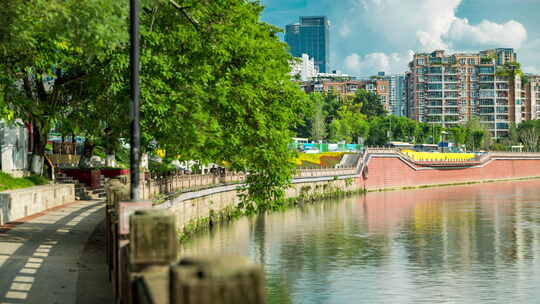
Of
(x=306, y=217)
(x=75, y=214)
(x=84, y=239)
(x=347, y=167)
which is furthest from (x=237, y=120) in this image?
(x=347, y=167)

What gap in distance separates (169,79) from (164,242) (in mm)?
18888

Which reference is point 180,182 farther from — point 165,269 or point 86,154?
point 165,269

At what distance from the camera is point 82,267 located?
1848cm

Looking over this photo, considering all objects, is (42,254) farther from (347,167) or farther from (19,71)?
(347,167)

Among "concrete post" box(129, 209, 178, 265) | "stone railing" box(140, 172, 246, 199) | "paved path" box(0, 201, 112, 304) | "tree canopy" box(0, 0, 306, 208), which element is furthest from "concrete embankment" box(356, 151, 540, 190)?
"concrete post" box(129, 209, 178, 265)

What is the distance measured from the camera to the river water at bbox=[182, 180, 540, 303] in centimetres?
2811

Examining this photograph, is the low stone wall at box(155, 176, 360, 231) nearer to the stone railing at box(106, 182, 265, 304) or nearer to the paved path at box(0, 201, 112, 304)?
the paved path at box(0, 201, 112, 304)

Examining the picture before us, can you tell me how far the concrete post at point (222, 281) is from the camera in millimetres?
4285

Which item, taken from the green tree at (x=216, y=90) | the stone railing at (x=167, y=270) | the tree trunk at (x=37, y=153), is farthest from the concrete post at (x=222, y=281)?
the tree trunk at (x=37, y=153)

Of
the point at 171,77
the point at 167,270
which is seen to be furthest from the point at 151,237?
the point at 171,77

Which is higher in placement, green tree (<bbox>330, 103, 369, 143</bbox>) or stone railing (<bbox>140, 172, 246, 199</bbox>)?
green tree (<bbox>330, 103, 369, 143</bbox>)

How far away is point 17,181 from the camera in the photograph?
33.7 m

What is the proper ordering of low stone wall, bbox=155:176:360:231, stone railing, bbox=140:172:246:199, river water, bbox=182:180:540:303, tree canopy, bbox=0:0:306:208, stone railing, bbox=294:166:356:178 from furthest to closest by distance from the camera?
stone railing, bbox=294:166:356:178
low stone wall, bbox=155:176:360:231
stone railing, bbox=140:172:246:199
river water, bbox=182:180:540:303
tree canopy, bbox=0:0:306:208

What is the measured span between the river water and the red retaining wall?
34.4 meters
